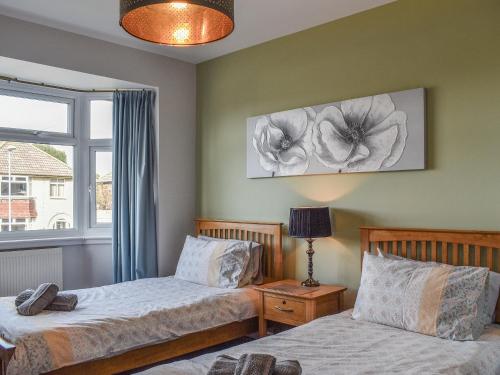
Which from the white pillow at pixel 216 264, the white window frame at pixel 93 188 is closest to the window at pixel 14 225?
the white window frame at pixel 93 188

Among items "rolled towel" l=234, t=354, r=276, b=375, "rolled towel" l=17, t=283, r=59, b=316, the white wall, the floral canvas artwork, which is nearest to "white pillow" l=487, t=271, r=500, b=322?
the floral canvas artwork

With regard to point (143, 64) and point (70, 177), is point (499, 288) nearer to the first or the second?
point (143, 64)

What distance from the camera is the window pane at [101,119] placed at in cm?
456

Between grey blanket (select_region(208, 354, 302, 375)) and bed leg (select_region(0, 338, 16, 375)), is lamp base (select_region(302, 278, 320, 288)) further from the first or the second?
bed leg (select_region(0, 338, 16, 375))

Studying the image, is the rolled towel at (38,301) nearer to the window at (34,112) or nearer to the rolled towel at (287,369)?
the rolled towel at (287,369)

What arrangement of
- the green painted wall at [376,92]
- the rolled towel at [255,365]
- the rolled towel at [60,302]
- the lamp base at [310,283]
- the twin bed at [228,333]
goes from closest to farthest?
1. the rolled towel at [255,365]
2. the twin bed at [228,333]
3. the green painted wall at [376,92]
4. the rolled towel at [60,302]
5. the lamp base at [310,283]

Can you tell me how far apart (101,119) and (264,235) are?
203cm

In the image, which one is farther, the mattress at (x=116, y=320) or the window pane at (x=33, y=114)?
the window pane at (x=33, y=114)

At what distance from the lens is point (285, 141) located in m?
3.74

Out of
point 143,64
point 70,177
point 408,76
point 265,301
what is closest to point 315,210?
point 265,301

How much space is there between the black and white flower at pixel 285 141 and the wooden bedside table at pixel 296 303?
0.93m

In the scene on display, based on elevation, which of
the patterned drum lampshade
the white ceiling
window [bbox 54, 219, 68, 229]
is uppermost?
the white ceiling

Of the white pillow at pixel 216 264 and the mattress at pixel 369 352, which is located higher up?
the white pillow at pixel 216 264

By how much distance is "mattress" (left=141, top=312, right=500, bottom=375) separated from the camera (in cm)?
197
